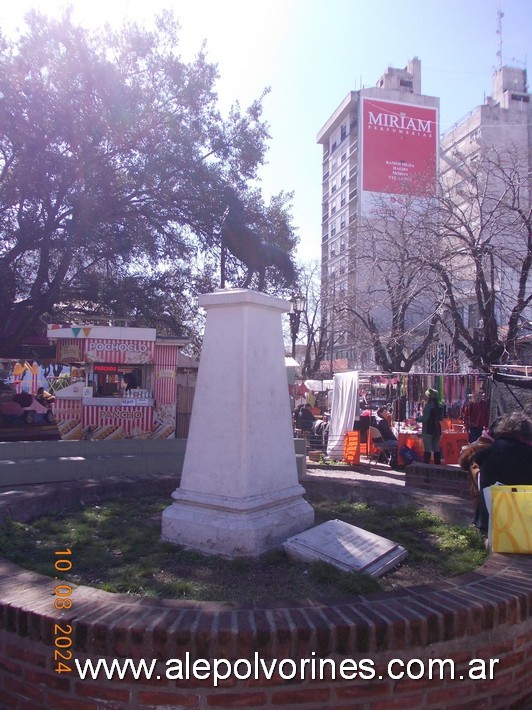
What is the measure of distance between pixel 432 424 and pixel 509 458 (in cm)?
818

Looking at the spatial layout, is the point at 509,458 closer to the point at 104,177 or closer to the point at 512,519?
the point at 512,519

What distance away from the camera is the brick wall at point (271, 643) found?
7.25 ft

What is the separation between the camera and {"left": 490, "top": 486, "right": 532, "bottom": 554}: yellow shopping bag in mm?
3365

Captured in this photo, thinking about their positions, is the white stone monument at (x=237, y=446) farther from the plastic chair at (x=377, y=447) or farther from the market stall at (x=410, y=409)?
the plastic chair at (x=377, y=447)

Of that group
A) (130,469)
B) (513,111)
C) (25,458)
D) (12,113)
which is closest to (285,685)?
(130,469)

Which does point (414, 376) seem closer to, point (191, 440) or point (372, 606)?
point (191, 440)

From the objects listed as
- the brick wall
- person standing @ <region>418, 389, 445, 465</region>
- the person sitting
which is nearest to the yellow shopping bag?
the person sitting

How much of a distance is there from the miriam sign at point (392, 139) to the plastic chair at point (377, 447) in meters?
38.5

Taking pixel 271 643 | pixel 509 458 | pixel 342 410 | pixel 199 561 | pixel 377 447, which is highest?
pixel 509 458

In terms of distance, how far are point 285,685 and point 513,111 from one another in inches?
1954

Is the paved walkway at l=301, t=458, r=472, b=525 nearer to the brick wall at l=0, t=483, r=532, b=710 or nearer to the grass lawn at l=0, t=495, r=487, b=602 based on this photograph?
the grass lawn at l=0, t=495, r=487, b=602

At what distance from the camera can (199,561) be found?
3730 millimetres

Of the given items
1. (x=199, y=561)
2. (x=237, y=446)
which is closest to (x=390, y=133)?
(x=237, y=446)

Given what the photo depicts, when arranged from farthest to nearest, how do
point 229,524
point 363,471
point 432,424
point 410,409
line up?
point 410,409 → point 363,471 → point 432,424 → point 229,524
